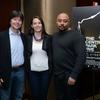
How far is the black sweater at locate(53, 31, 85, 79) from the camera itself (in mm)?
4621

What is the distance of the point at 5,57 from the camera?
4.77 meters

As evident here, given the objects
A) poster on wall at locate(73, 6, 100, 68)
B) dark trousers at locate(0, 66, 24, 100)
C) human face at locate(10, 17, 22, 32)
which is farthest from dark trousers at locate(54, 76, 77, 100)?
human face at locate(10, 17, 22, 32)

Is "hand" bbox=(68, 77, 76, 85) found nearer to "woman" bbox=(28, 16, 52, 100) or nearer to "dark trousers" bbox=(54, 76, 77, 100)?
"dark trousers" bbox=(54, 76, 77, 100)

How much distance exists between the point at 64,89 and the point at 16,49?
0.87 metres

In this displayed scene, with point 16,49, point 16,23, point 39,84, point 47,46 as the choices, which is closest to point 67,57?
point 47,46

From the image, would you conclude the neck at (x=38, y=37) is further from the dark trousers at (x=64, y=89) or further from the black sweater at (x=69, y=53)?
the dark trousers at (x=64, y=89)

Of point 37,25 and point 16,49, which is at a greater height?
point 37,25

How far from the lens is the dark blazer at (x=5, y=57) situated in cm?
475

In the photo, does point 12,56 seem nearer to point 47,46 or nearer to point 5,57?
point 5,57

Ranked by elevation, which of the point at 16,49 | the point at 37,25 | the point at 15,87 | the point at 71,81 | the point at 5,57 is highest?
the point at 37,25

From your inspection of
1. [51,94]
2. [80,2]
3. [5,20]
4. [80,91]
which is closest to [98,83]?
[80,91]

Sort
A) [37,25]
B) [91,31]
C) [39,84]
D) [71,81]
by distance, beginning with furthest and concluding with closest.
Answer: [91,31], [39,84], [37,25], [71,81]

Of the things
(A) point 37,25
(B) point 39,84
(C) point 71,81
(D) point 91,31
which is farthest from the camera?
(D) point 91,31

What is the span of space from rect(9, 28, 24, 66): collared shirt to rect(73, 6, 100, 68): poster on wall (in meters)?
0.99
